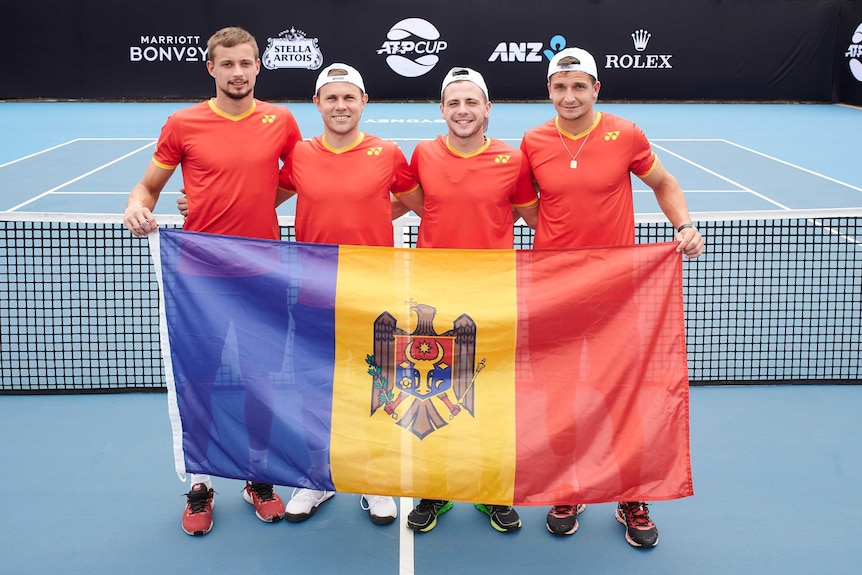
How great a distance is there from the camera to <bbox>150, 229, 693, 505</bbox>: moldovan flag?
3.97 meters

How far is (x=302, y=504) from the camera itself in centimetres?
432

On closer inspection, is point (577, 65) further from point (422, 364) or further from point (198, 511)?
point (198, 511)

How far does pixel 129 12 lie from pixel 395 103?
7.10m

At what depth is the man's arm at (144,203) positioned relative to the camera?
3979mm

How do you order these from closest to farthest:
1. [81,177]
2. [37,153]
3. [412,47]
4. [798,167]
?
[81,177] → [798,167] → [37,153] → [412,47]

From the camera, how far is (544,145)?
4.24m

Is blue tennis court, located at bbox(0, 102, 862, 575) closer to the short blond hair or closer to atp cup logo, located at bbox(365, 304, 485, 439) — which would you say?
atp cup logo, located at bbox(365, 304, 485, 439)

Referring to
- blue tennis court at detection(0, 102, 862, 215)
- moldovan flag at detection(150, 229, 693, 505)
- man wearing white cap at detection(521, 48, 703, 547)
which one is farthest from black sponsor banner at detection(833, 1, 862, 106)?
moldovan flag at detection(150, 229, 693, 505)

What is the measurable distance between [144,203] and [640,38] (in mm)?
21702

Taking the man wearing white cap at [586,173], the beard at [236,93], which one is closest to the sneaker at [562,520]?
the man wearing white cap at [586,173]

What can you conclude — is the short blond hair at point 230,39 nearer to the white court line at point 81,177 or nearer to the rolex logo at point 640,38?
the white court line at point 81,177

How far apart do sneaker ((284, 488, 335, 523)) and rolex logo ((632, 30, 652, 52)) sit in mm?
21620

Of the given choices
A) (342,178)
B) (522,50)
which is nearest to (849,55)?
(522,50)

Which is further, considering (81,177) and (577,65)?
(81,177)
